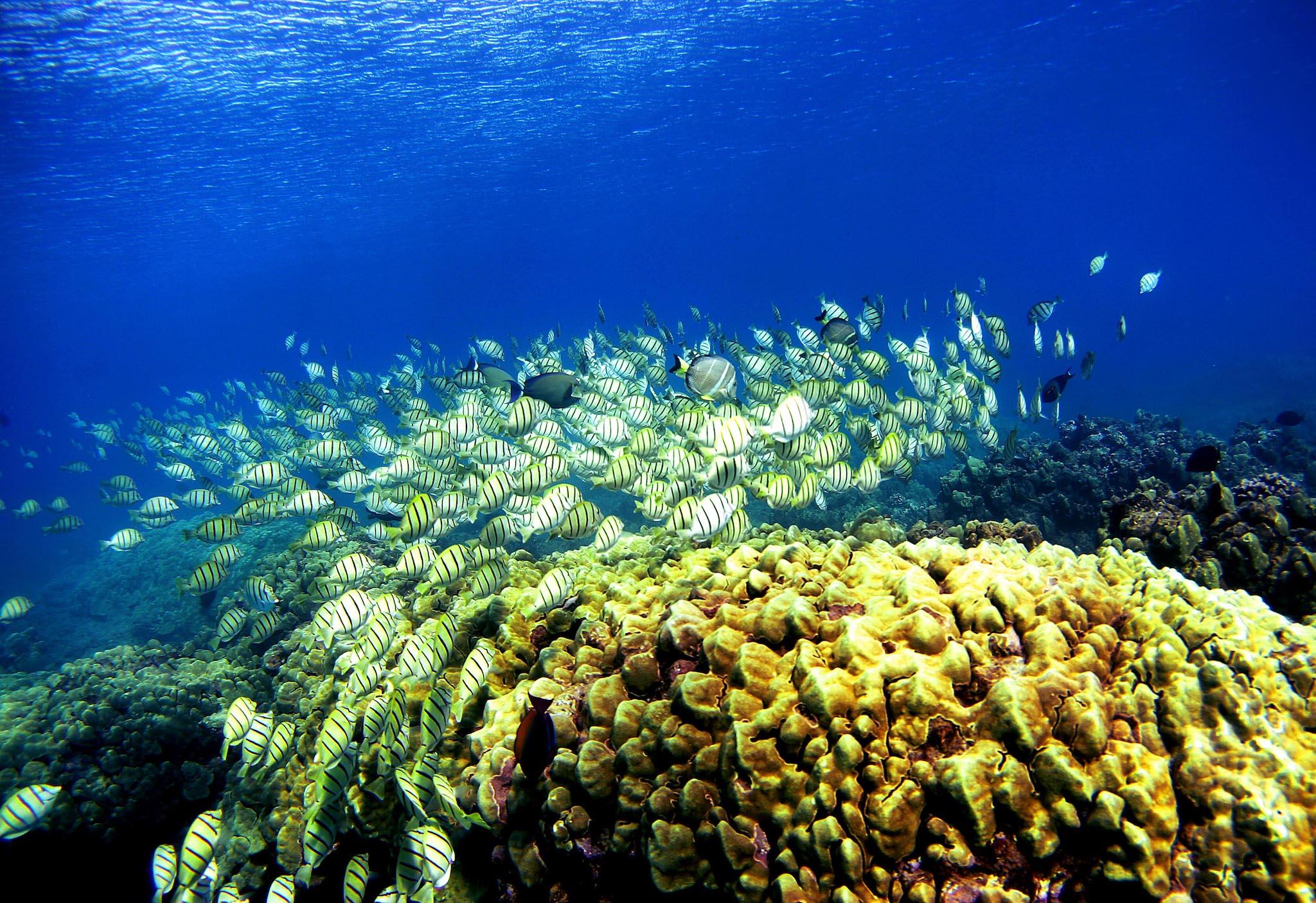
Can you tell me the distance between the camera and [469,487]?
19.4ft

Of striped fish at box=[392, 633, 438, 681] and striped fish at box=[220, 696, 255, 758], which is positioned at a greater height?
striped fish at box=[392, 633, 438, 681]

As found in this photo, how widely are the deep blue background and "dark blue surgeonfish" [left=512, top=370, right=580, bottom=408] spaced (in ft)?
83.9

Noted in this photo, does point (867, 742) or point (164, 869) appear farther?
point (164, 869)

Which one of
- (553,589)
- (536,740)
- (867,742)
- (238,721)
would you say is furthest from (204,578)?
(867,742)

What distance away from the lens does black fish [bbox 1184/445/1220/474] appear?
20.8ft

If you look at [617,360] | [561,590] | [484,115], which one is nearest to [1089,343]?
[484,115]

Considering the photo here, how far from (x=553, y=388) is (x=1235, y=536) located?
21.0ft

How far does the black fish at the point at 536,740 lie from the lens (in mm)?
2434

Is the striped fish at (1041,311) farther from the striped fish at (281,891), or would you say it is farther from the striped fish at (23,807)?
the striped fish at (23,807)

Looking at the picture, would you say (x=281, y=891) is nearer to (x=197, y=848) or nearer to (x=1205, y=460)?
(x=197, y=848)

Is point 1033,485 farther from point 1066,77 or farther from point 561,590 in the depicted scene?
point 1066,77

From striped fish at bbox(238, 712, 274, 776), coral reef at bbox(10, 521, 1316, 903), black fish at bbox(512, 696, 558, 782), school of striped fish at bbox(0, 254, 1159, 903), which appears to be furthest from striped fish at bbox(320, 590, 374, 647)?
black fish at bbox(512, 696, 558, 782)

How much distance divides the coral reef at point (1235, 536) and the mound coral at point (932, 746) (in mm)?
2421

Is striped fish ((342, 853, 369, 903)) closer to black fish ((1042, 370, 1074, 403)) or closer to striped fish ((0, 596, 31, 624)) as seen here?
black fish ((1042, 370, 1074, 403))
